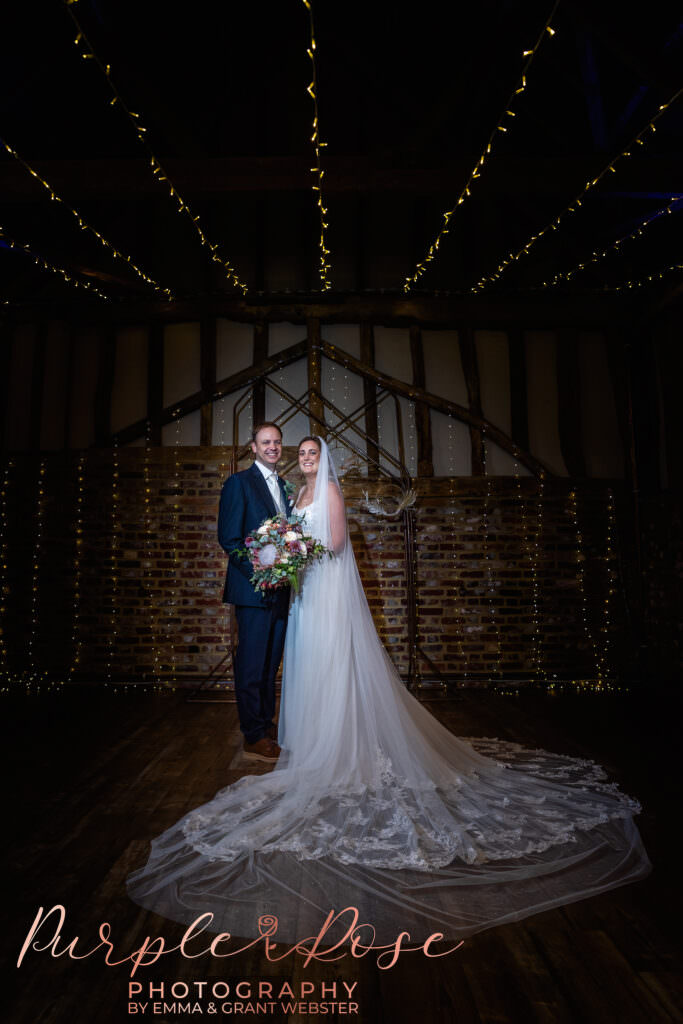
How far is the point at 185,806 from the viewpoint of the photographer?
276cm

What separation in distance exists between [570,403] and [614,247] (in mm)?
1649

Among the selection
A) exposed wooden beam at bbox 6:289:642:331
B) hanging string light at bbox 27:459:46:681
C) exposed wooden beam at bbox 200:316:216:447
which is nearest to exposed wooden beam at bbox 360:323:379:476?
exposed wooden beam at bbox 6:289:642:331

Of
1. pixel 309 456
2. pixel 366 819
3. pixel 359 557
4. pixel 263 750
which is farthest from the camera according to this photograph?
pixel 359 557

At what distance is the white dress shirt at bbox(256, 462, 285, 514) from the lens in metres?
3.80

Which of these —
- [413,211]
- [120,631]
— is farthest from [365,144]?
[120,631]

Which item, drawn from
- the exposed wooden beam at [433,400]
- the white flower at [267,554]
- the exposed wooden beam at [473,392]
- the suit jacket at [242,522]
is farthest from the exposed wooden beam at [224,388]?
the white flower at [267,554]

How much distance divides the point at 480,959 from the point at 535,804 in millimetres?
1078

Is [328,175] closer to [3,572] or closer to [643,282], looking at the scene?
[643,282]

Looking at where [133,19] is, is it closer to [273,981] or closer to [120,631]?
[120,631]

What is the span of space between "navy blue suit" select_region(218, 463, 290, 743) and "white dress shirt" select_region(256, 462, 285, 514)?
0.07m

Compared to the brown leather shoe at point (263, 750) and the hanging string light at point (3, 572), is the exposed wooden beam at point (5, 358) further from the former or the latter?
the brown leather shoe at point (263, 750)

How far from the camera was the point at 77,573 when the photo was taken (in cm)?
571

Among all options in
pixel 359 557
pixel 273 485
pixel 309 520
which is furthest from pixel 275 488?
pixel 359 557

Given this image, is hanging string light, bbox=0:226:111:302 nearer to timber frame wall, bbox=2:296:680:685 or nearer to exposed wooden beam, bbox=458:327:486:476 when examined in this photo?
timber frame wall, bbox=2:296:680:685
